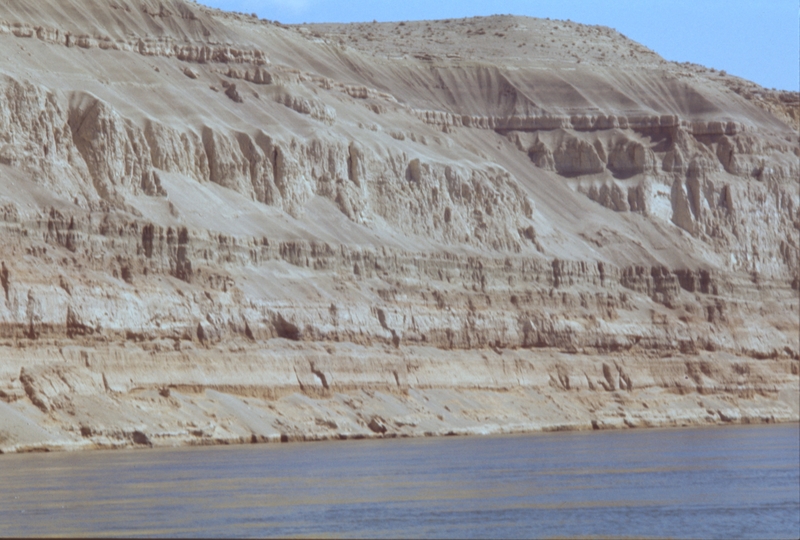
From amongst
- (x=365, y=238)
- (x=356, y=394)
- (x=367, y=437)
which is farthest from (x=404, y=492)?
(x=365, y=238)

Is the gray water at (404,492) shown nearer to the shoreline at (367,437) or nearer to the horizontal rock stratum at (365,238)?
the shoreline at (367,437)

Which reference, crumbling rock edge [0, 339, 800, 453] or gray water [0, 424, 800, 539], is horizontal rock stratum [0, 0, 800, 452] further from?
gray water [0, 424, 800, 539]

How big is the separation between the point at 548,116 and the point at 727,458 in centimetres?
6014

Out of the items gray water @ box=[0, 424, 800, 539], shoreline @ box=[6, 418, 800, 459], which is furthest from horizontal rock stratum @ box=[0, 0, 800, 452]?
gray water @ box=[0, 424, 800, 539]

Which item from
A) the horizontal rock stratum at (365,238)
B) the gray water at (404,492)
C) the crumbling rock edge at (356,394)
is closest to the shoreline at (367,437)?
the crumbling rock edge at (356,394)

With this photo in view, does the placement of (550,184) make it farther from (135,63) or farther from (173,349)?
(173,349)

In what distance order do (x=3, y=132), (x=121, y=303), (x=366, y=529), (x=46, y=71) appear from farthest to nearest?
(x=46, y=71) < (x=3, y=132) < (x=121, y=303) < (x=366, y=529)

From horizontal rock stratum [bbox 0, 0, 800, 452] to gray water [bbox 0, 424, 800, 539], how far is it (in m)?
6.86

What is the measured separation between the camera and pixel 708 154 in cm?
11250

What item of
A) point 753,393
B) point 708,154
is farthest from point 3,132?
point 708,154

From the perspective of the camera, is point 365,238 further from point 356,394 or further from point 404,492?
point 404,492

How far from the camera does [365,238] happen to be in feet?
276

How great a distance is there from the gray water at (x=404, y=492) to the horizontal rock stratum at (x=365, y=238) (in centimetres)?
686

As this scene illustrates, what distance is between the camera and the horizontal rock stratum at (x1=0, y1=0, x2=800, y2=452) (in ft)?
209
